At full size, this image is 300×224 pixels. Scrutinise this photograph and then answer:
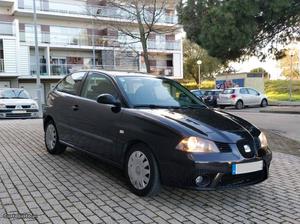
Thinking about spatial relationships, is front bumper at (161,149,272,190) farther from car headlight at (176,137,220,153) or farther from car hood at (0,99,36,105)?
car hood at (0,99,36,105)

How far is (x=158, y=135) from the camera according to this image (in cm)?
460

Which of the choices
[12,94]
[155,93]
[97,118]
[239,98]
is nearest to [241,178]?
[155,93]

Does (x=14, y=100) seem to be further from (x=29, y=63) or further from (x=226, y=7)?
(x=29, y=63)

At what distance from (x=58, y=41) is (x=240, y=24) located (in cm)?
2689

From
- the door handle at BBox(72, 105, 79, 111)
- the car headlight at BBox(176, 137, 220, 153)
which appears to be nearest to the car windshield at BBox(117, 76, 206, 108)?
the door handle at BBox(72, 105, 79, 111)

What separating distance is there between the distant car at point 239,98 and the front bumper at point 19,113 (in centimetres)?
1565

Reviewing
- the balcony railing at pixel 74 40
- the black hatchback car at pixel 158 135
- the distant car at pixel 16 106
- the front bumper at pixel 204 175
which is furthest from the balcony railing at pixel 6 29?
the front bumper at pixel 204 175

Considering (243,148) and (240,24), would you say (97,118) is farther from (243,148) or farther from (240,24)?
(240,24)

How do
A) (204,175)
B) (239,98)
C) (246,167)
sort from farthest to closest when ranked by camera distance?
(239,98) < (246,167) < (204,175)

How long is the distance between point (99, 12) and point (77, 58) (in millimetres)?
5269

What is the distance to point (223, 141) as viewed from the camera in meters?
4.45

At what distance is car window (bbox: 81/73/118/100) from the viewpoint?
568cm

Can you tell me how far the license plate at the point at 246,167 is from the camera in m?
4.42

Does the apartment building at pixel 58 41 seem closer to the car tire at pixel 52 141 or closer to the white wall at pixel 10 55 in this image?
the white wall at pixel 10 55
